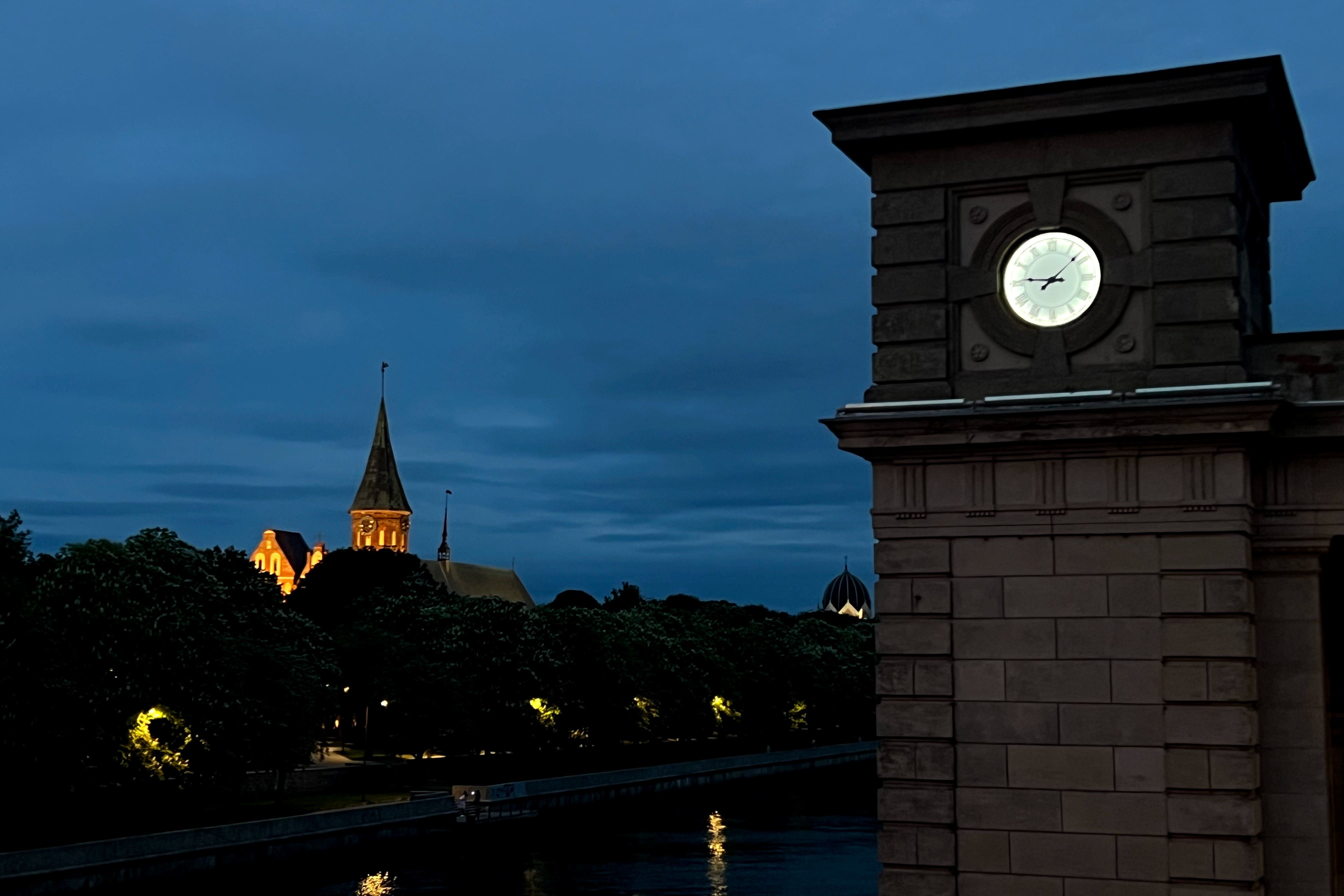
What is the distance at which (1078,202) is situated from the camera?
21.1m

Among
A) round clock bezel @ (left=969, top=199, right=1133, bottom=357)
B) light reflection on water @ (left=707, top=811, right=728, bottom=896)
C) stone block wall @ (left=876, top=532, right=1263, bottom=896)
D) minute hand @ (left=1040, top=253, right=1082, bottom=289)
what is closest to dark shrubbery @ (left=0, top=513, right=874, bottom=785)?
light reflection on water @ (left=707, top=811, right=728, bottom=896)

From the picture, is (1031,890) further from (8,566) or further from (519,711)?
(519,711)

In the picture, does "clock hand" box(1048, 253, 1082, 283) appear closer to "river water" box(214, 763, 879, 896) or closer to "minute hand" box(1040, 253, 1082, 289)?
"minute hand" box(1040, 253, 1082, 289)

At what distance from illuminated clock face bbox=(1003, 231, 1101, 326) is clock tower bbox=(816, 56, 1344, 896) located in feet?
0.12

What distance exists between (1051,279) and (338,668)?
182 feet

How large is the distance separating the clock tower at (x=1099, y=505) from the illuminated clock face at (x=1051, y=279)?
0.12 ft

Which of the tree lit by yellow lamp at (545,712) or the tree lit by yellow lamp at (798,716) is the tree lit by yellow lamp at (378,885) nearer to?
the tree lit by yellow lamp at (545,712)

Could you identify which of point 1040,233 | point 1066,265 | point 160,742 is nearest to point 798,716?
point 160,742

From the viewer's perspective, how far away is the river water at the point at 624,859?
180 feet

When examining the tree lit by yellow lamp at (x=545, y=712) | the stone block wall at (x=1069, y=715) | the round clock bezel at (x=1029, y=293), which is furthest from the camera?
the tree lit by yellow lamp at (x=545, y=712)

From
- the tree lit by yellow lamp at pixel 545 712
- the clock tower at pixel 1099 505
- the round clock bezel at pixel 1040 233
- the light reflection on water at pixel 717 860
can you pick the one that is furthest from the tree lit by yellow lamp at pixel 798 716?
the round clock bezel at pixel 1040 233

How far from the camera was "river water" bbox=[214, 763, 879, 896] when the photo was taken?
54938 mm

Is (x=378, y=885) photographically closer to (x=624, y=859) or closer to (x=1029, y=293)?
(x=624, y=859)

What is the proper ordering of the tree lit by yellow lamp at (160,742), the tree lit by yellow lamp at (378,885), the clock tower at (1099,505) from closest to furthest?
the clock tower at (1099,505) → the tree lit by yellow lamp at (378,885) → the tree lit by yellow lamp at (160,742)
